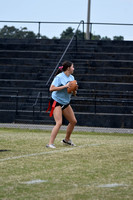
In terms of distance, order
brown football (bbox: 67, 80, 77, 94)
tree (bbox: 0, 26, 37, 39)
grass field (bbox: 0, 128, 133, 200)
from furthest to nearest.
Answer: tree (bbox: 0, 26, 37, 39)
brown football (bbox: 67, 80, 77, 94)
grass field (bbox: 0, 128, 133, 200)

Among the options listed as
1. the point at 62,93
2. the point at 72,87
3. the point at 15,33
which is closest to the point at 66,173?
the point at 72,87

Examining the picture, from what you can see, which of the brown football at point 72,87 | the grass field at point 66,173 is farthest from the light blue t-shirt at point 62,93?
the grass field at point 66,173

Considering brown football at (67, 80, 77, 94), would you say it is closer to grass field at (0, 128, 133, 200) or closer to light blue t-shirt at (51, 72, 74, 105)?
light blue t-shirt at (51, 72, 74, 105)

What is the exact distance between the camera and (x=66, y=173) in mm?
7438

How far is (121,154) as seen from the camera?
1002 centimetres

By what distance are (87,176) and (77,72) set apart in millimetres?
20153

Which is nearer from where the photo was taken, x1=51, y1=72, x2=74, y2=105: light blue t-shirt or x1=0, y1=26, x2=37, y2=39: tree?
x1=51, y1=72, x2=74, y2=105: light blue t-shirt

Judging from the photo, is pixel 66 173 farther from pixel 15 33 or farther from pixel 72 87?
pixel 15 33

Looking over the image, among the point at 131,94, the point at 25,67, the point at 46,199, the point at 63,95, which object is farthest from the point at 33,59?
the point at 46,199

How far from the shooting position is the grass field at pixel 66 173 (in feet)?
19.4

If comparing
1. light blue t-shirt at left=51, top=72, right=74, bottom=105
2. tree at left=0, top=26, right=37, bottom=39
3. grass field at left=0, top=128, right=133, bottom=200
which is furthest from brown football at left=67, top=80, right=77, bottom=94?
tree at left=0, top=26, right=37, bottom=39

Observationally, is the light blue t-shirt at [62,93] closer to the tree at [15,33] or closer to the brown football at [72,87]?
the brown football at [72,87]

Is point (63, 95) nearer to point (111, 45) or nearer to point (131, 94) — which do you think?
point (131, 94)

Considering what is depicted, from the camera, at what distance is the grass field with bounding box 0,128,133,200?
5.91 meters
